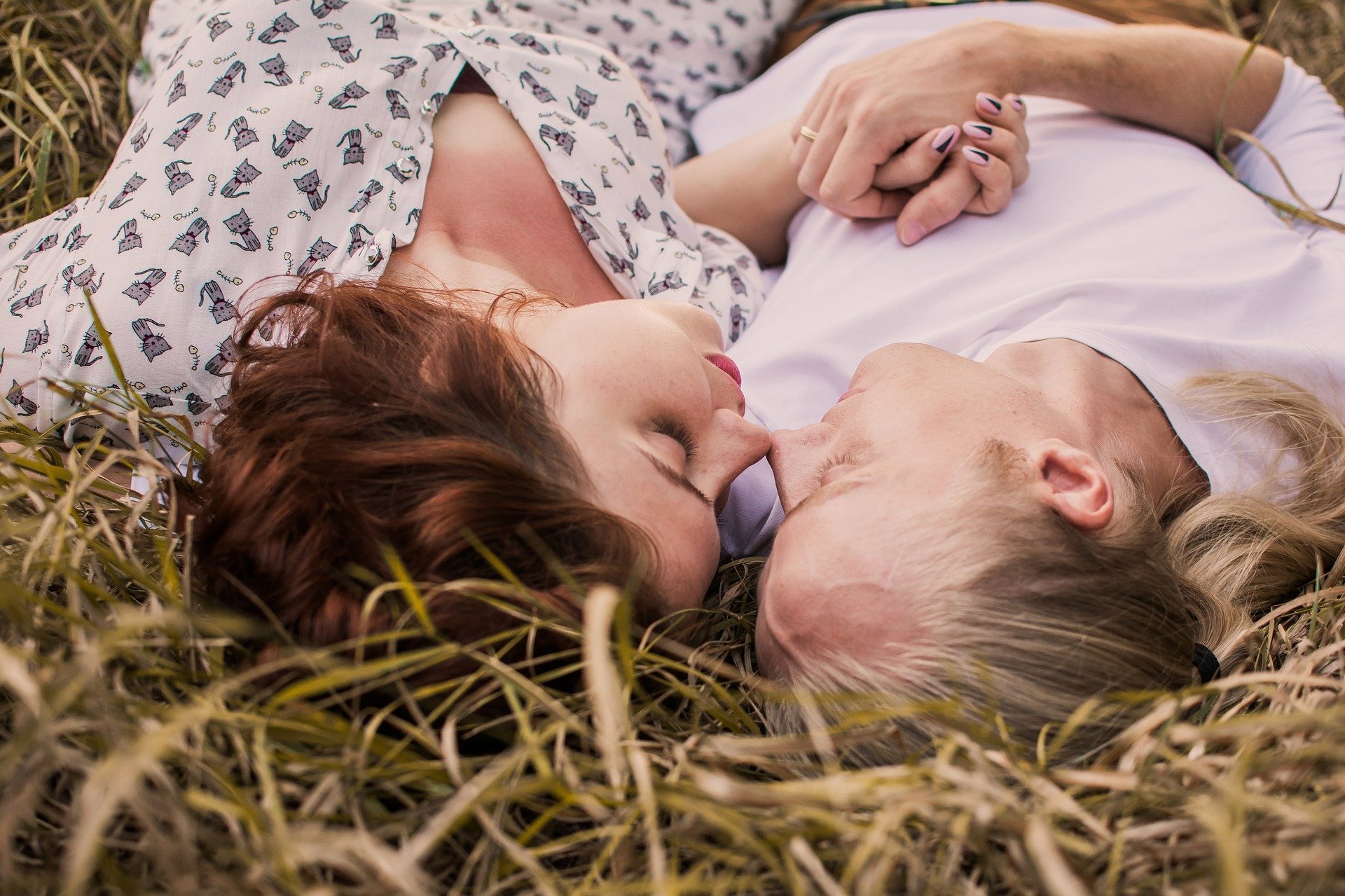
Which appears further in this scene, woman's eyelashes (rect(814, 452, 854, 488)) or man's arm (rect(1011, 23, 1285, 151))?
man's arm (rect(1011, 23, 1285, 151))

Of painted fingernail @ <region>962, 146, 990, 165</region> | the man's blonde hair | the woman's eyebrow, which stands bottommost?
the man's blonde hair

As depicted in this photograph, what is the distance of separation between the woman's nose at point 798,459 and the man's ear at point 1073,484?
0.81ft

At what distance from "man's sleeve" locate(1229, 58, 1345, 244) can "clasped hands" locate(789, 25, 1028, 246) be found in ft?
1.70

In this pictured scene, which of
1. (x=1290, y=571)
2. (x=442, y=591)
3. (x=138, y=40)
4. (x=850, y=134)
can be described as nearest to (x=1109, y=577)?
(x=1290, y=571)

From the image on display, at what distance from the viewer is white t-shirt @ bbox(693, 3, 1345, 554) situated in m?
1.28

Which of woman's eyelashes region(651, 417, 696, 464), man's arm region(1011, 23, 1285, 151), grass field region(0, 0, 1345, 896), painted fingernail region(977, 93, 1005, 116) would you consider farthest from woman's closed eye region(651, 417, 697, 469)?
man's arm region(1011, 23, 1285, 151)

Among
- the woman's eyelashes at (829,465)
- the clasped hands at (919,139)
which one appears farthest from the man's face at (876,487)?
the clasped hands at (919,139)

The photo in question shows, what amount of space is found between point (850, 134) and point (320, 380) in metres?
0.91

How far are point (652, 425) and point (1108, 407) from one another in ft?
Result: 2.02

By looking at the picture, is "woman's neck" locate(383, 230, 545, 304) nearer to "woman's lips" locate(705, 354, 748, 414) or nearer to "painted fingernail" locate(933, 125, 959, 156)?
"woman's lips" locate(705, 354, 748, 414)

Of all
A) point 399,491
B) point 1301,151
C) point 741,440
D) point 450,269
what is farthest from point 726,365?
point 1301,151

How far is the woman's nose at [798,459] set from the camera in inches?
44.3

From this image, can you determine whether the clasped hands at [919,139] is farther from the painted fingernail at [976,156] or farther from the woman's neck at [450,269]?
the woman's neck at [450,269]

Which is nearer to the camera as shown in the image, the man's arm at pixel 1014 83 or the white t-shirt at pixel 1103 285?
the white t-shirt at pixel 1103 285
